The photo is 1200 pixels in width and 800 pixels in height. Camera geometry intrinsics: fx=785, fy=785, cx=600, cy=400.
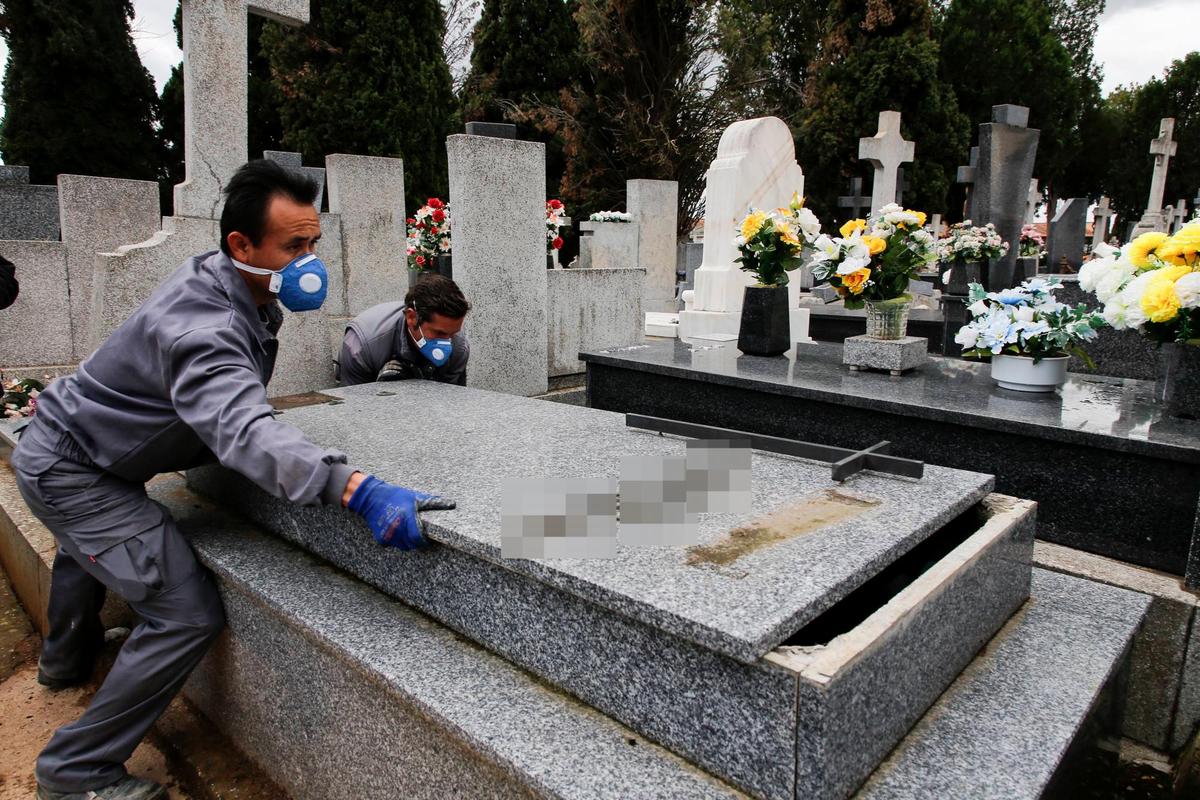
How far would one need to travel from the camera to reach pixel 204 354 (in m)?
1.81

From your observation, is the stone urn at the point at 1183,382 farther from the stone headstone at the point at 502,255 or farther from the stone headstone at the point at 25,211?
the stone headstone at the point at 25,211

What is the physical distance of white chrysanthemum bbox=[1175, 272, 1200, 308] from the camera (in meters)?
2.54

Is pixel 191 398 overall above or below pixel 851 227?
below

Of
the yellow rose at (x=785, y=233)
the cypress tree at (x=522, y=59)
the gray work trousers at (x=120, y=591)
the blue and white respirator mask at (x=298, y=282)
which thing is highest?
the cypress tree at (x=522, y=59)

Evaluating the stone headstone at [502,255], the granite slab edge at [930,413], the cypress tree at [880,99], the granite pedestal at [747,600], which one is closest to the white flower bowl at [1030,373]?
the granite slab edge at [930,413]

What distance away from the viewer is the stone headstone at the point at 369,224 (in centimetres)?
581

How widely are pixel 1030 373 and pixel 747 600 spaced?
2.59 m

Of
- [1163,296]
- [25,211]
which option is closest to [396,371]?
[1163,296]

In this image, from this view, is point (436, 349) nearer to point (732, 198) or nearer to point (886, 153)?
point (732, 198)

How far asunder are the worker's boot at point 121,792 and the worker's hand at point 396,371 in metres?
2.13

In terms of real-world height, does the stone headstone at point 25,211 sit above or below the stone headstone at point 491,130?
below

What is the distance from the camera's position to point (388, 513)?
1.75 m

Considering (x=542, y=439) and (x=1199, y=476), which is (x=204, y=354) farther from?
(x=1199, y=476)

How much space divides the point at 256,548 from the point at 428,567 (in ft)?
2.53
